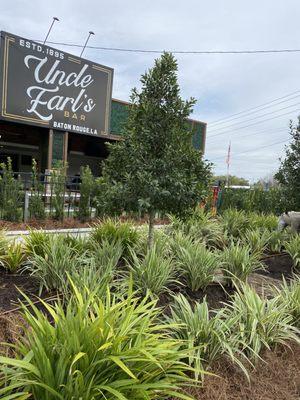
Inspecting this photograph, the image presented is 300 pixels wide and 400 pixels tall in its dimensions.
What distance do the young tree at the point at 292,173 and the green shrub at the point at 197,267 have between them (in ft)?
11.9

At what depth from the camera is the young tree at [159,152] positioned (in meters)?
4.70

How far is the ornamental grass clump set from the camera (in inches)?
79.4

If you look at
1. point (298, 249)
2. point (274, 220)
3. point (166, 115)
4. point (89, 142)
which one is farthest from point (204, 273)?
point (89, 142)

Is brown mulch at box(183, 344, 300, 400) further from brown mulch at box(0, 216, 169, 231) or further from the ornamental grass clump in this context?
brown mulch at box(0, 216, 169, 231)

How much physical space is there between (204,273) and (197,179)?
1.19 m

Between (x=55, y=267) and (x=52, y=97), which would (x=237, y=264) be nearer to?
(x=55, y=267)

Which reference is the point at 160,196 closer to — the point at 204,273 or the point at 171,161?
the point at 171,161

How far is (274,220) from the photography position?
9.82 m

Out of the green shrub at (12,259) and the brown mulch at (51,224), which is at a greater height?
the green shrub at (12,259)

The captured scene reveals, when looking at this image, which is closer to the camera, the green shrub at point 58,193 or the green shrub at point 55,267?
the green shrub at point 55,267

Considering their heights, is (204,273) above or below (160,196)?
below

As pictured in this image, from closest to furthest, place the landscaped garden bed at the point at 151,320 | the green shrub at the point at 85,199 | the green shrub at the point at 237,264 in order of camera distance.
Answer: the landscaped garden bed at the point at 151,320 → the green shrub at the point at 237,264 → the green shrub at the point at 85,199

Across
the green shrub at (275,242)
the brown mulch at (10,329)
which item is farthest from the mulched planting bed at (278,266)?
the brown mulch at (10,329)

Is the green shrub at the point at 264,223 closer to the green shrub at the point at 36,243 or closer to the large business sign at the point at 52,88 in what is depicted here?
the green shrub at the point at 36,243
